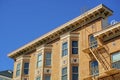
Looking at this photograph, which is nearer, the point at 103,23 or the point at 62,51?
the point at 103,23

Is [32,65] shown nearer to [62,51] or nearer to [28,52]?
[28,52]

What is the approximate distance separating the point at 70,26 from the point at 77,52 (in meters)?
3.90

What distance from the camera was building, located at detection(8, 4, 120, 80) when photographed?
33.4m

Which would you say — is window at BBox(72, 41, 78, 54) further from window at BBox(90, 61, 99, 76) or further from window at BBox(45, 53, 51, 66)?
window at BBox(45, 53, 51, 66)

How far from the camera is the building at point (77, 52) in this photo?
33.4m

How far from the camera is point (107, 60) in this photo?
110 ft

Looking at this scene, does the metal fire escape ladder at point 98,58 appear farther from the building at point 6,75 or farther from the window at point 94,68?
the building at point 6,75

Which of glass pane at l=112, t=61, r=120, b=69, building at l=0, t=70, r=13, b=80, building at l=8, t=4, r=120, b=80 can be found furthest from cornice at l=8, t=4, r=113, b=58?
building at l=0, t=70, r=13, b=80

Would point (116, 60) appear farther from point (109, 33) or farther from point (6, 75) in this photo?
point (6, 75)

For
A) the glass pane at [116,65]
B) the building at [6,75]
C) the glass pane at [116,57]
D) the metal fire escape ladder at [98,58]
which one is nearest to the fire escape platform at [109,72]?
the metal fire escape ladder at [98,58]

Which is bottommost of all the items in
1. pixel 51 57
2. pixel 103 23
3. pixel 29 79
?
pixel 29 79

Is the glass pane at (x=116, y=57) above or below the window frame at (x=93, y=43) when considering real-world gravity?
below

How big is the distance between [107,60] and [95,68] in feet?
6.62

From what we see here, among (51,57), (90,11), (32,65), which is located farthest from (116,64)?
(32,65)
